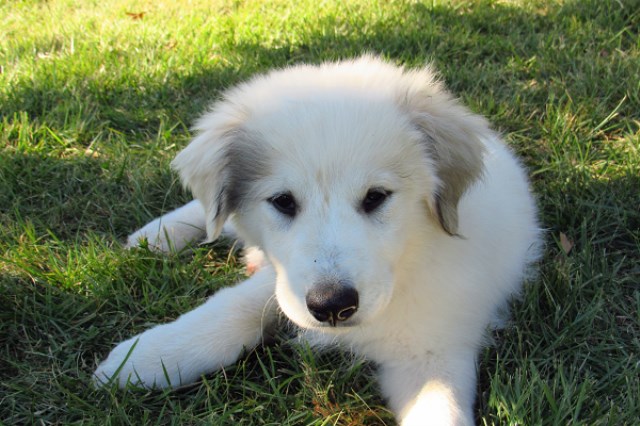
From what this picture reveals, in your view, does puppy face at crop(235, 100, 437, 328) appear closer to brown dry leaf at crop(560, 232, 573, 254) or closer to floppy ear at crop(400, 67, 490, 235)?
floppy ear at crop(400, 67, 490, 235)

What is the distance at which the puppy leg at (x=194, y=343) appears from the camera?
97.1 inches

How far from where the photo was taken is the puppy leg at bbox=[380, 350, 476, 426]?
2188 millimetres

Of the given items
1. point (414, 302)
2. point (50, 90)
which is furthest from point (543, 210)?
point (50, 90)

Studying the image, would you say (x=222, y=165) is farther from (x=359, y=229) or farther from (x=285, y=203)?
(x=359, y=229)

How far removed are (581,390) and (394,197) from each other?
0.88m

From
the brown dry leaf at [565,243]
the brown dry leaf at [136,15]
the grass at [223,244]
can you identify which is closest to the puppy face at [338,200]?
the grass at [223,244]

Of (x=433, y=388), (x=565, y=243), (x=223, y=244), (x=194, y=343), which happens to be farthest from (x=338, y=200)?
(x=565, y=243)

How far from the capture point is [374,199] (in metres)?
2.15

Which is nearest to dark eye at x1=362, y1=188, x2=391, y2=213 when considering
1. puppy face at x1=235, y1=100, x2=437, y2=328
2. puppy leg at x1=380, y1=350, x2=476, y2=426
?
puppy face at x1=235, y1=100, x2=437, y2=328

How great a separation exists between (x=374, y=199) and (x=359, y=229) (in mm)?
125

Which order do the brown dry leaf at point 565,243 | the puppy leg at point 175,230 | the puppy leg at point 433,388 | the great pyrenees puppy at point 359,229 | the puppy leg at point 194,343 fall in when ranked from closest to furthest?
1. the great pyrenees puppy at point 359,229
2. the puppy leg at point 433,388
3. the puppy leg at point 194,343
4. the brown dry leaf at point 565,243
5. the puppy leg at point 175,230

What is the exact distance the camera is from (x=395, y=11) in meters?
4.99

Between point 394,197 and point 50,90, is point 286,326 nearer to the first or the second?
point 394,197

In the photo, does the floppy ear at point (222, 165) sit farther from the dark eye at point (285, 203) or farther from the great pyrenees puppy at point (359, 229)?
the dark eye at point (285, 203)
